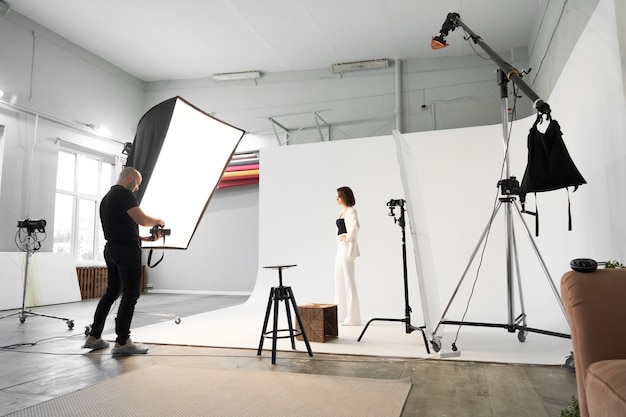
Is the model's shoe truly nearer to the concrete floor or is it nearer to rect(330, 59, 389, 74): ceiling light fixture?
the concrete floor

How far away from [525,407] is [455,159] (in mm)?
4042

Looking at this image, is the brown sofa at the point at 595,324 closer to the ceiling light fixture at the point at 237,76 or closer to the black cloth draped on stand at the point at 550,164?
the black cloth draped on stand at the point at 550,164

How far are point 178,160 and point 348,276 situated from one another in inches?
78.7

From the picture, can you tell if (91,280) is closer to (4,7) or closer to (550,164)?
(4,7)

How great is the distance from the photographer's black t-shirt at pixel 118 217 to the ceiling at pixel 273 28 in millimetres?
4289

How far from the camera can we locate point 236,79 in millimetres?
8906

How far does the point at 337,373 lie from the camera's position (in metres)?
2.58

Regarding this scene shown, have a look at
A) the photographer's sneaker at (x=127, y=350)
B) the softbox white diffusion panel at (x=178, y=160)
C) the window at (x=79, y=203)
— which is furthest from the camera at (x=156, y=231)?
the window at (x=79, y=203)

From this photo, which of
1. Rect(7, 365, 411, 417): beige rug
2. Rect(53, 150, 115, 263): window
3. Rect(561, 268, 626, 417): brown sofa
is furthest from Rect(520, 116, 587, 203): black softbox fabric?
Rect(53, 150, 115, 263): window

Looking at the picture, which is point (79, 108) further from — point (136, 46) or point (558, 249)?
point (558, 249)

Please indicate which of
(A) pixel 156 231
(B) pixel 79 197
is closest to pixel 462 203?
(A) pixel 156 231

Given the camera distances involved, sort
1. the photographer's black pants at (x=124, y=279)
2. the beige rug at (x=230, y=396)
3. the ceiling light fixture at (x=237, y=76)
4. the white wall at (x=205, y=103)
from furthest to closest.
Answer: the ceiling light fixture at (x=237, y=76)
the white wall at (x=205, y=103)
the photographer's black pants at (x=124, y=279)
the beige rug at (x=230, y=396)

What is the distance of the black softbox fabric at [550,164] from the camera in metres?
2.36

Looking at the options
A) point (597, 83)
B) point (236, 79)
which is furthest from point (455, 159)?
point (236, 79)
